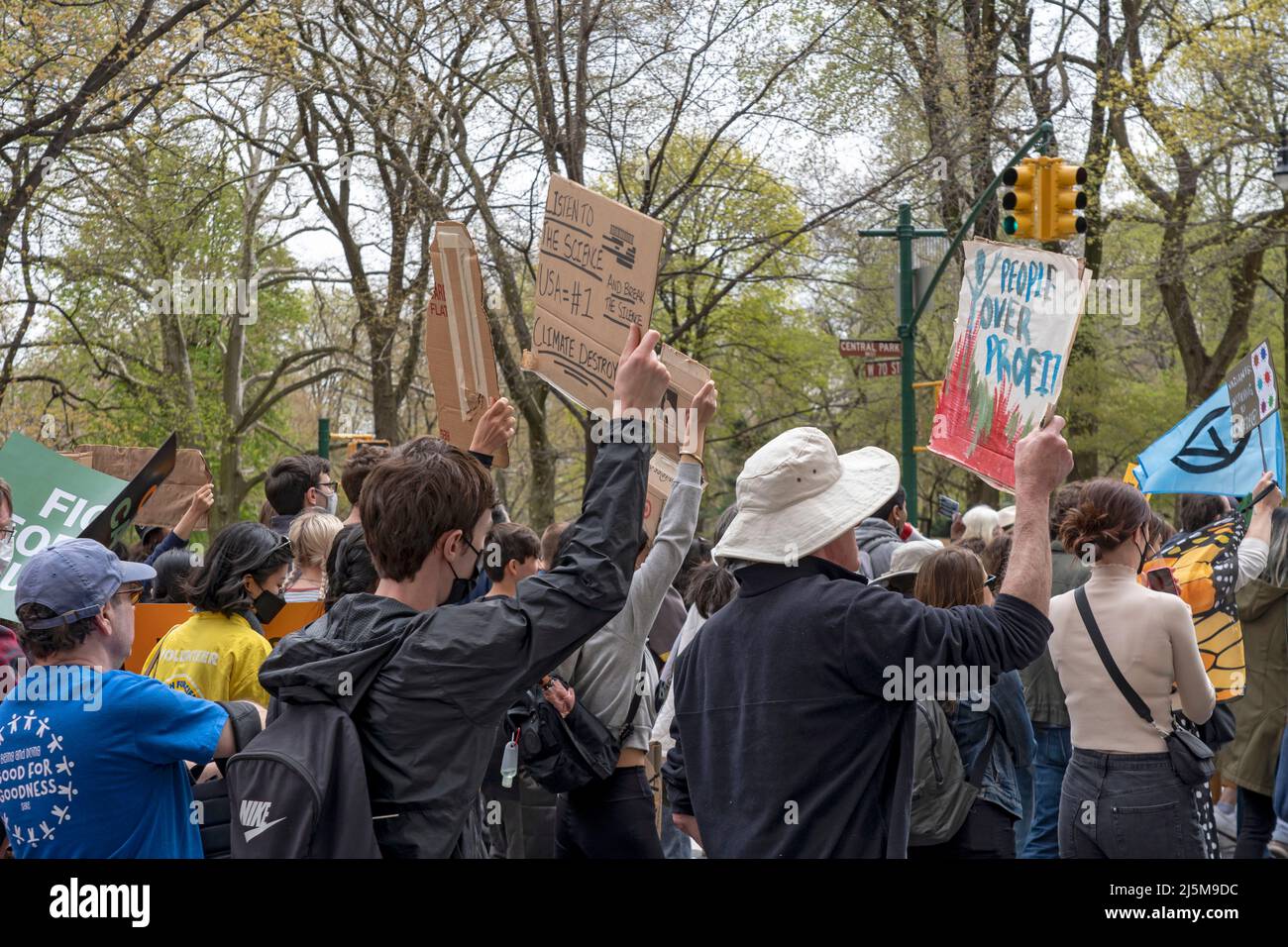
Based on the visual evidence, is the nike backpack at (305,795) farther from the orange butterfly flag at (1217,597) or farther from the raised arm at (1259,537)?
the raised arm at (1259,537)

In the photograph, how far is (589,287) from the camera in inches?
179

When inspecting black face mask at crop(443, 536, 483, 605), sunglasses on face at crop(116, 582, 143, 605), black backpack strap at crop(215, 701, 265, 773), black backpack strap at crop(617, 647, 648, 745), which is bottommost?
black backpack strap at crop(617, 647, 648, 745)

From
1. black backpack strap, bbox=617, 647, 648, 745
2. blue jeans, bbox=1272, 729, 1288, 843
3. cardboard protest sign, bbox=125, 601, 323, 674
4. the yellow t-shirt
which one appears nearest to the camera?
blue jeans, bbox=1272, 729, 1288, 843

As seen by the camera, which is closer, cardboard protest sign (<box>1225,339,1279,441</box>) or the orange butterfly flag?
the orange butterfly flag

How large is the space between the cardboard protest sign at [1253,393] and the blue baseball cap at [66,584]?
5.23m

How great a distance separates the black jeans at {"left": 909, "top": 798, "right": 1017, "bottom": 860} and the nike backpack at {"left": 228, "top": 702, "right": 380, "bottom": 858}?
7.84 ft

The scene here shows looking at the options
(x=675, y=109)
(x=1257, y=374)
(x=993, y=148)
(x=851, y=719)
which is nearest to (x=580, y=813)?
(x=851, y=719)

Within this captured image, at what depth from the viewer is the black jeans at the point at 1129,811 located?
446cm

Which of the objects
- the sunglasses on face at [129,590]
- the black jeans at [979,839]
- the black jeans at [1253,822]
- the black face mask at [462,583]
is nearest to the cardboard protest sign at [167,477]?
the sunglasses on face at [129,590]

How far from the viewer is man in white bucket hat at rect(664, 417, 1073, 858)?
9.75ft

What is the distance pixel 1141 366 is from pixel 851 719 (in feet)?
126

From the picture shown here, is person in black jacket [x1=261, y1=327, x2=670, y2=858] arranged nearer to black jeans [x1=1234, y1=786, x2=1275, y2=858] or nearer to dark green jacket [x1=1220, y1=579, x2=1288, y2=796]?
dark green jacket [x1=1220, y1=579, x2=1288, y2=796]

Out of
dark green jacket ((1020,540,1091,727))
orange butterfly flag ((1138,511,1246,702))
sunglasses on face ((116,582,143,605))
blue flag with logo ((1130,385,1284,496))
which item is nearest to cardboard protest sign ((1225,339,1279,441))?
blue flag with logo ((1130,385,1284,496))
